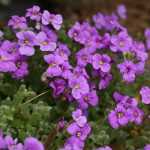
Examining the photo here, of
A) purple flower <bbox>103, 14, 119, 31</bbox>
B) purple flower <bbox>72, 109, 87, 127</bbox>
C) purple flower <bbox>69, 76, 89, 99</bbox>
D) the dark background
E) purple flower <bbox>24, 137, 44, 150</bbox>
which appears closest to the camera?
purple flower <bbox>24, 137, 44, 150</bbox>

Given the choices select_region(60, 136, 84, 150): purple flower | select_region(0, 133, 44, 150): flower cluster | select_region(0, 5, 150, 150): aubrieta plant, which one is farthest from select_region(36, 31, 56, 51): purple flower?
select_region(0, 133, 44, 150): flower cluster

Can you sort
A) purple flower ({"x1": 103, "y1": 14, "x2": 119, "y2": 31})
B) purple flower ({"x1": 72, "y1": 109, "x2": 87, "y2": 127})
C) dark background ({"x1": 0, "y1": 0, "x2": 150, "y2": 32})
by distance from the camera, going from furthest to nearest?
dark background ({"x1": 0, "y1": 0, "x2": 150, "y2": 32}), purple flower ({"x1": 103, "y1": 14, "x2": 119, "y2": 31}), purple flower ({"x1": 72, "y1": 109, "x2": 87, "y2": 127})

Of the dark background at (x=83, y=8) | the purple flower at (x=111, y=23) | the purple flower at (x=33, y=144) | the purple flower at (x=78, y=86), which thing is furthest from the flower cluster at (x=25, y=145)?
the dark background at (x=83, y=8)

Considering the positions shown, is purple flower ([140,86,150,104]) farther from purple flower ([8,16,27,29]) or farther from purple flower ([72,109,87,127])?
purple flower ([8,16,27,29])

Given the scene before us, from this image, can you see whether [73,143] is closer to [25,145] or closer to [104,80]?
[25,145]

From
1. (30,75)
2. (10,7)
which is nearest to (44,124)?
(30,75)

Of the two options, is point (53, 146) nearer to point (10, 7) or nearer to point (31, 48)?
point (31, 48)
